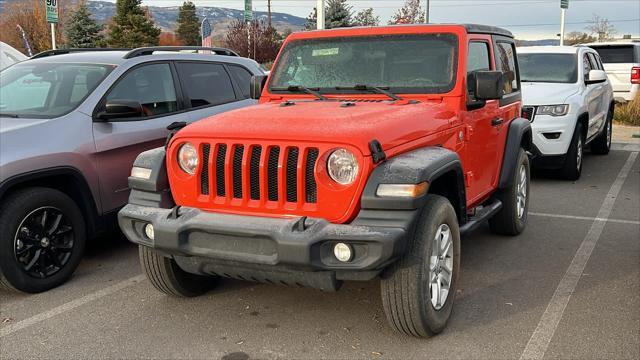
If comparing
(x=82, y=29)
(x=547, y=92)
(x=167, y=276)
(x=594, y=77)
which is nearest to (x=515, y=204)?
(x=167, y=276)

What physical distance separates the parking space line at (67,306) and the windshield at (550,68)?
22.0 feet

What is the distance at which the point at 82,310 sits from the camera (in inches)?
171

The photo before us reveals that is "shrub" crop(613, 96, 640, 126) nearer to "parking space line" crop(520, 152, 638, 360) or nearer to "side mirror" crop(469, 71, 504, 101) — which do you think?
"parking space line" crop(520, 152, 638, 360)

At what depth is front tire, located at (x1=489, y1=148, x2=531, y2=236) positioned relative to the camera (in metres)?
5.69

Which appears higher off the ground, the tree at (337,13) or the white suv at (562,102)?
the tree at (337,13)

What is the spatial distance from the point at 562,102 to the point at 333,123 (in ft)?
19.0

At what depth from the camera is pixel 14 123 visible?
4730 millimetres

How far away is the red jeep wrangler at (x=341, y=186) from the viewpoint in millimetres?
3283

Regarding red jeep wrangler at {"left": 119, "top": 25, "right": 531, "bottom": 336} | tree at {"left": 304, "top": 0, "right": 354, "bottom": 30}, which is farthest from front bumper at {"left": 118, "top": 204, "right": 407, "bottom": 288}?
tree at {"left": 304, "top": 0, "right": 354, "bottom": 30}

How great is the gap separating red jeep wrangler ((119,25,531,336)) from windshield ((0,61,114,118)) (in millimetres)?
1598

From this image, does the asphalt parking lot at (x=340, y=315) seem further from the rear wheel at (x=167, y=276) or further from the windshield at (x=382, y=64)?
the windshield at (x=382, y=64)

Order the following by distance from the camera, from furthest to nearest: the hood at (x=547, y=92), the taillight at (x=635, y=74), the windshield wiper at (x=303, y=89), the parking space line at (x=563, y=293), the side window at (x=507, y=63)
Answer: the taillight at (x=635, y=74), the hood at (x=547, y=92), the side window at (x=507, y=63), the windshield wiper at (x=303, y=89), the parking space line at (x=563, y=293)

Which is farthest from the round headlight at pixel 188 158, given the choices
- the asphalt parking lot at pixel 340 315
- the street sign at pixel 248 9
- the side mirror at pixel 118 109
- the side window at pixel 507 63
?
Answer: the street sign at pixel 248 9

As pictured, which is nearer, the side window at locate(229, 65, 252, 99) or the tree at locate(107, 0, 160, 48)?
the side window at locate(229, 65, 252, 99)
